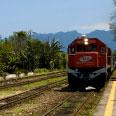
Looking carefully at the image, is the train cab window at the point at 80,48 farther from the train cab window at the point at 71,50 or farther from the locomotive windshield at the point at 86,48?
the train cab window at the point at 71,50

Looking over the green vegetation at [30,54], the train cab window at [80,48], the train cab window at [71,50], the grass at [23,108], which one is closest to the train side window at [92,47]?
the train cab window at [80,48]

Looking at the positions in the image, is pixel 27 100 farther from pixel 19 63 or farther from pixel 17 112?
pixel 19 63

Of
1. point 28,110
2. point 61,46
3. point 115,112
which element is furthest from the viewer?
point 61,46

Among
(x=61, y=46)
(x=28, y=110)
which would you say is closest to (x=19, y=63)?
(x=61, y=46)

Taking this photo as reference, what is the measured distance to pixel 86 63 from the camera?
31.9m

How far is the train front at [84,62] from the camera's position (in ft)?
104

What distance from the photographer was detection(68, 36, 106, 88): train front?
104 ft

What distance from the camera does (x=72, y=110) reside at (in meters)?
19.7

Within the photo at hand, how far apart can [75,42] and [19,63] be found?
4461 cm

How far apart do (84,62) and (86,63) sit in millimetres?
154

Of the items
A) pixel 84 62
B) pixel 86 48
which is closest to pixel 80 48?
pixel 86 48

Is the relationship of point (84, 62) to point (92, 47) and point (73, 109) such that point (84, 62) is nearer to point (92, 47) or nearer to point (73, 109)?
point (92, 47)

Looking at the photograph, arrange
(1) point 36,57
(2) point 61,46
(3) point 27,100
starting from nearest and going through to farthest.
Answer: (3) point 27,100 < (1) point 36,57 < (2) point 61,46

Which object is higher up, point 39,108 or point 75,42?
point 75,42
